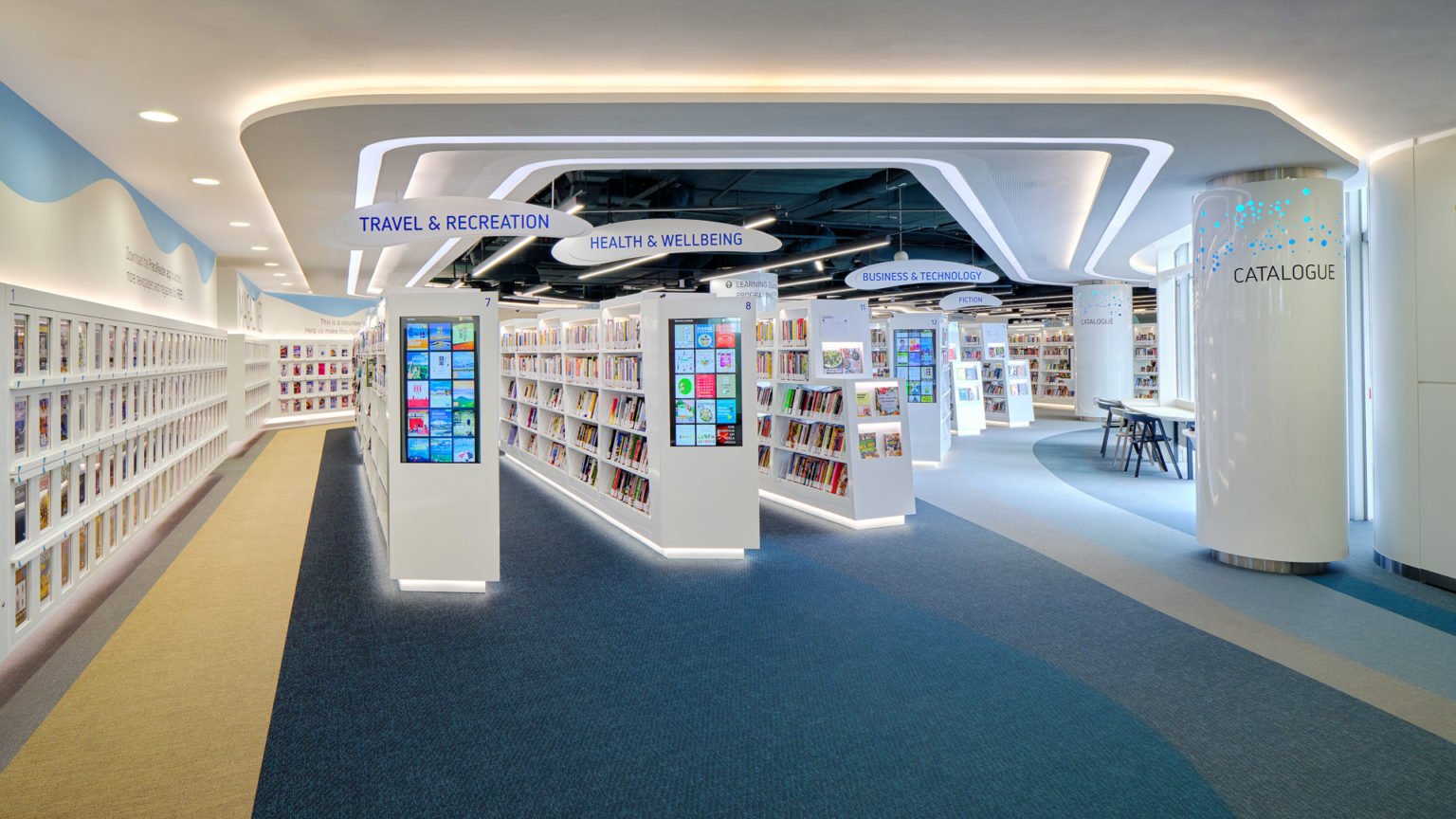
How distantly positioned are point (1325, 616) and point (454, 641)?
213 inches

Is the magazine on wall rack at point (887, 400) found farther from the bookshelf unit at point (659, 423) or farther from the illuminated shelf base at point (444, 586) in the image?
the illuminated shelf base at point (444, 586)

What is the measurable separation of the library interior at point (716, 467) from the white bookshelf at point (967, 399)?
22.5 feet

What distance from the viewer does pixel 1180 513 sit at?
846 cm

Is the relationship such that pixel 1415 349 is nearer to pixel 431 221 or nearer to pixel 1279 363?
pixel 1279 363

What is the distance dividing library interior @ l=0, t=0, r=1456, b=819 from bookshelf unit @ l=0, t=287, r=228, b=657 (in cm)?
5

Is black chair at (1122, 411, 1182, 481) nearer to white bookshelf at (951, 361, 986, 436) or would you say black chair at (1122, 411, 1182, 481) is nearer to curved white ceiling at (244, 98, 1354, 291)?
curved white ceiling at (244, 98, 1354, 291)

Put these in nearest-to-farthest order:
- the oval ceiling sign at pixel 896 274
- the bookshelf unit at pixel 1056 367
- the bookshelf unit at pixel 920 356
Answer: the oval ceiling sign at pixel 896 274 < the bookshelf unit at pixel 920 356 < the bookshelf unit at pixel 1056 367

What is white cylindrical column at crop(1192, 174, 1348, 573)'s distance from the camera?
19.5 ft

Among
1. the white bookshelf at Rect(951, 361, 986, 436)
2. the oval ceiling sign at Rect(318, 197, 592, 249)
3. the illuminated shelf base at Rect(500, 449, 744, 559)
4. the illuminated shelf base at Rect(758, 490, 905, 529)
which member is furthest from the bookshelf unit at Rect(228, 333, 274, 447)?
the white bookshelf at Rect(951, 361, 986, 436)

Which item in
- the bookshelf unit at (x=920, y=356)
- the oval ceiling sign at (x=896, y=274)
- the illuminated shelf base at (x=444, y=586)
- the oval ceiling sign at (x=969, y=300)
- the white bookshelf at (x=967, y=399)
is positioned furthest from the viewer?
the white bookshelf at (x=967, y=399)

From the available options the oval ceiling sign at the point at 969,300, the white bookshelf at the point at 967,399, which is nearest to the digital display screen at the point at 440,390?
the oval ceiling sign at the point at 969,300

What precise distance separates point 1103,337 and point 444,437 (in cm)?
1577

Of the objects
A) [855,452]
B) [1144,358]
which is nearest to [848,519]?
[855,452]

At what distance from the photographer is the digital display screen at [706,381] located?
6.66 metres
